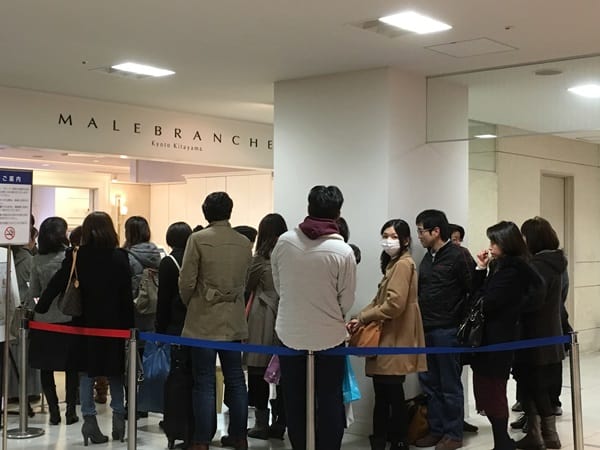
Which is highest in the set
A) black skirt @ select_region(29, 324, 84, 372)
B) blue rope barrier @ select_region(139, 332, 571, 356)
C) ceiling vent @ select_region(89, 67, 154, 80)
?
ceiling vent @ select_region(89, 67, 154, 80)

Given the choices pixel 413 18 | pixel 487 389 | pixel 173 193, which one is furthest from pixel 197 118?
pixel 487 389

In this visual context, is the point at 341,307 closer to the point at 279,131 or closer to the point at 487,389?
the point at 487,389

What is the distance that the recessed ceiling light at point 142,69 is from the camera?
6008 mm

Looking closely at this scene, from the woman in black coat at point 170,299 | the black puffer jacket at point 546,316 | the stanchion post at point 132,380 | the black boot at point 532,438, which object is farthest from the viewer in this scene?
the black boot at point 532,438

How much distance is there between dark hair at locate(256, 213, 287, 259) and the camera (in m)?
5.12

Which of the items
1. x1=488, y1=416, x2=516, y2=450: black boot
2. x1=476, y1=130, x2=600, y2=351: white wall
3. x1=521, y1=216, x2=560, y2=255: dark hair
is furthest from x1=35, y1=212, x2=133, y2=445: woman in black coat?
x1=476, y1=130, x2=600, y2=351: white wall

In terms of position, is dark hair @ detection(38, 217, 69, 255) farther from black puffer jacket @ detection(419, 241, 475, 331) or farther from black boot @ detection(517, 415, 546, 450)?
black boot @ detection(517, 415, 546, 450)

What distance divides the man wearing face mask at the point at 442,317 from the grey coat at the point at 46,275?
8.11 ft

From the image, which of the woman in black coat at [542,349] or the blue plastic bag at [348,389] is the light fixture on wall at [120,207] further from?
the woman in black coat at [542,349]

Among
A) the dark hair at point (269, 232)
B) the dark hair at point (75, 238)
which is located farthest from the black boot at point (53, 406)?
the dark hair at point (269, 232)

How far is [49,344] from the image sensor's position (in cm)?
526

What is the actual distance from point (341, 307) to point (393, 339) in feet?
2.63

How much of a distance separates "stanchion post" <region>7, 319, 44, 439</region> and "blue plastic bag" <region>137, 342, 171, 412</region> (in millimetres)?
765

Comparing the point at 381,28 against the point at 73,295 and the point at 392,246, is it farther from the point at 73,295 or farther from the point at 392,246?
the point at 73,295
